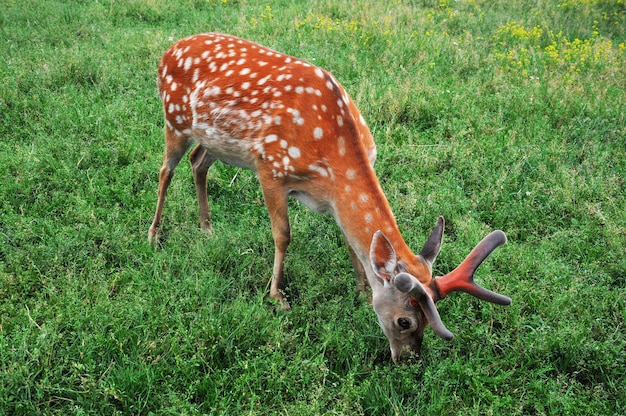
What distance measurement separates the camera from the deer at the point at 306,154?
3.26m

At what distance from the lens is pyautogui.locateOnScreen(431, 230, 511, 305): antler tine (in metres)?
3.17

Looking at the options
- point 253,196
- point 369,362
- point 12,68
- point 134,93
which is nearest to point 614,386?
point 369,362

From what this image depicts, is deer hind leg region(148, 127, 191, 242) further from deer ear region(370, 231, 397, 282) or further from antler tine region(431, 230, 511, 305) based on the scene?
antler tine region(431, 230, 511, 305)

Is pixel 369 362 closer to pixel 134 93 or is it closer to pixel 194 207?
pixel 194 207

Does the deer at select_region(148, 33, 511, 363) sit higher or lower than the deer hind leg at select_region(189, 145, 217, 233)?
higher

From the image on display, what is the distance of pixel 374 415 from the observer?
3.25m

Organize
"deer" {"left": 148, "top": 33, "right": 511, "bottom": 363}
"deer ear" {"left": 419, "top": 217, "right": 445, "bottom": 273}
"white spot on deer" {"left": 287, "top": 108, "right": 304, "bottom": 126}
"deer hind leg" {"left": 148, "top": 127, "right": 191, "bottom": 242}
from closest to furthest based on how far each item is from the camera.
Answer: "deer" {"left": 148, "top": 33, "right": 511, "bottom": 363}, "deer ear" {"left": 419, "top": 217, "right": 445, "bottom": 273}, "white spot on deer" {"left": 287, "top": 108, "right": 304, "bottom": 126}, "deer hind leg" {"left": 148, "top": 127, "right": 191, "bottom": 242}

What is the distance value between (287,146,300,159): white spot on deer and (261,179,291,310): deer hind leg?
0.26m

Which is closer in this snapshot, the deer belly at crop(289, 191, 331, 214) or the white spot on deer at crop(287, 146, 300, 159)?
the white spot on deer at crop(287, 146, 300, 159)

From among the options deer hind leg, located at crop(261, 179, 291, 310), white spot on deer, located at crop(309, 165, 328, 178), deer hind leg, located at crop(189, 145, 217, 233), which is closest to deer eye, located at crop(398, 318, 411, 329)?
deer hind leg, located at crop(261, 179, 291, 310)

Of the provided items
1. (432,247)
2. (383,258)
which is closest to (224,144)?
(383,258)

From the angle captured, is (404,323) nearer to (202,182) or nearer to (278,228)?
(278,228)

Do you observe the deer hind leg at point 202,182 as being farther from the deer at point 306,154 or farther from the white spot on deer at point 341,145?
the white spot on deer at point 341,145

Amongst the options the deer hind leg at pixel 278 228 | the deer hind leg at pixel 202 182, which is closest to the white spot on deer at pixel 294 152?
the deer hind leg at pixel 278 228
